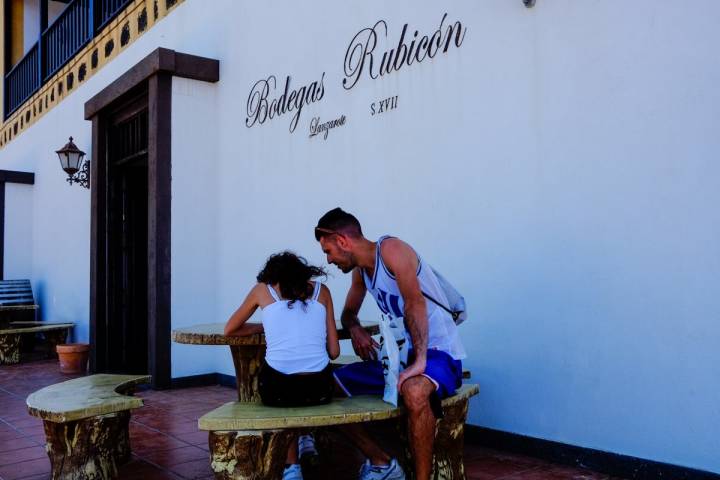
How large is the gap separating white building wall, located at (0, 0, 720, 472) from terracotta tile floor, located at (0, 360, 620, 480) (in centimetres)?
27

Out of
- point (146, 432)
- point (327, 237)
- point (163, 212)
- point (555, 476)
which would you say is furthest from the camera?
point (163, 212)

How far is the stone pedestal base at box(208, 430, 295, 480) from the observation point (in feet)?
9.74

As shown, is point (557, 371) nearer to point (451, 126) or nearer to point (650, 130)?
point (650, 130)

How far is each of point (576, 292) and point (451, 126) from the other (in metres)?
1.39

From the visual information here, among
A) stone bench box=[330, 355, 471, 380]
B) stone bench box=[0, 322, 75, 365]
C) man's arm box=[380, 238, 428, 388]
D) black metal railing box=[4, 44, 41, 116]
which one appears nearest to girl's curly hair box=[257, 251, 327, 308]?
man's arm box=[380, 238, 428, 388]

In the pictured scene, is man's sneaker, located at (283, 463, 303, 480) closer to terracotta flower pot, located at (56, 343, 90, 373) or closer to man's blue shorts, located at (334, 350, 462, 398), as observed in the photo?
man's blue shorts, located at (334, 350, 462, 398)

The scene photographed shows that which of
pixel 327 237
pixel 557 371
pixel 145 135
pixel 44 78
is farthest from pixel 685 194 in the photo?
pixel 44 78

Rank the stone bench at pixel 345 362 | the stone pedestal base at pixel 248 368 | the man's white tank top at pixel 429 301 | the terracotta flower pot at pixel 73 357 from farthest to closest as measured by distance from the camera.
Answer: the terracotta flower pot at pixel 73 357 < the stone pedestal base at pixel 248 368 < the stone bench at pixel 345 362 < the man's white tank top at pixel 429 301

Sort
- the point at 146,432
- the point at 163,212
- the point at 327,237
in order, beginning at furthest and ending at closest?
the point at 163,212
the point at 146,432
the point at 327,237

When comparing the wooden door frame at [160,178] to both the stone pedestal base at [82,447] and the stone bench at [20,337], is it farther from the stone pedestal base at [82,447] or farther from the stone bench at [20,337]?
the stone bench at [20,337]

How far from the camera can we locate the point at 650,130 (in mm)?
3504


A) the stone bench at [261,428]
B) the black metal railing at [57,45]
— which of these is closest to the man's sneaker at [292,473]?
the stone bench at [261,428]

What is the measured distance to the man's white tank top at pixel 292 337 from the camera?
132 inches

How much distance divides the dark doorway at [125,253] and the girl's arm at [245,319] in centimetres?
469
